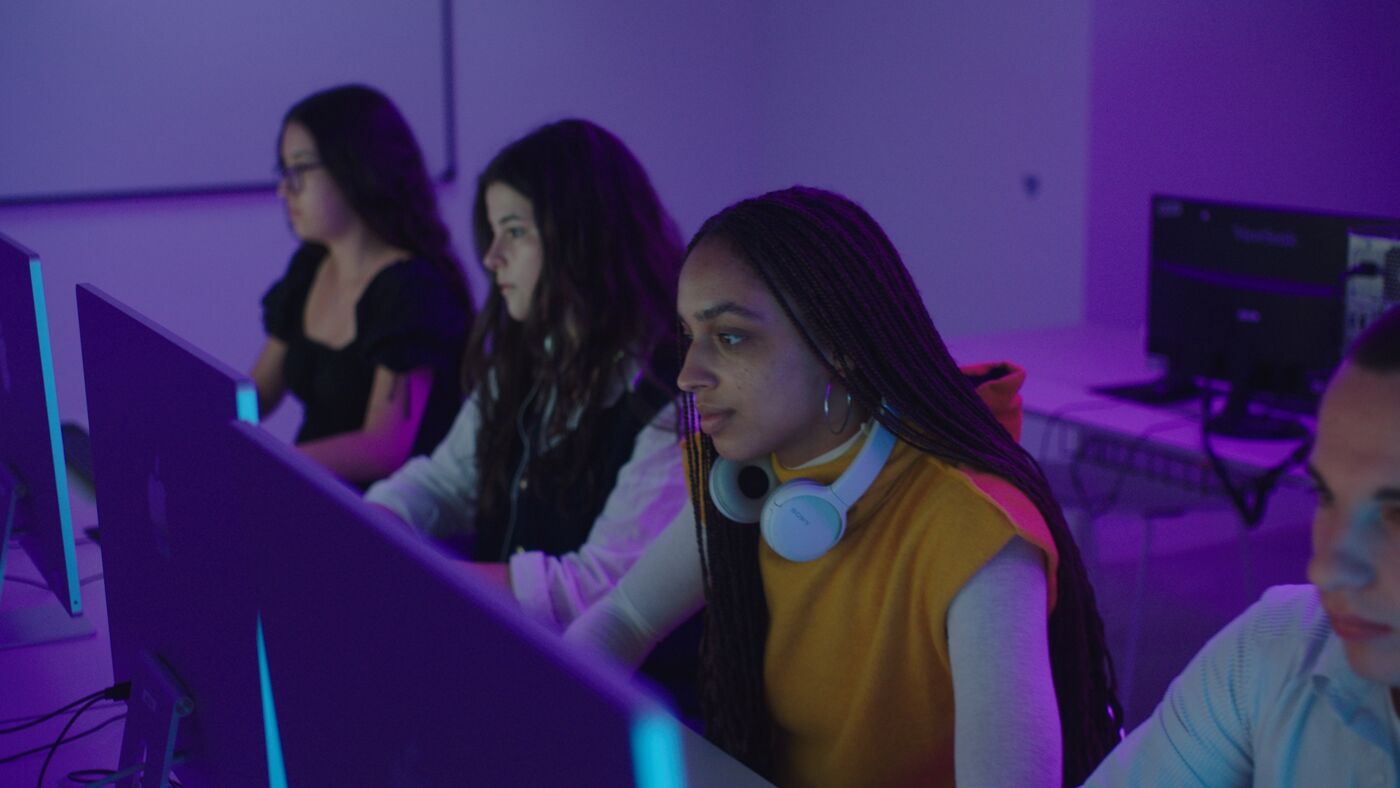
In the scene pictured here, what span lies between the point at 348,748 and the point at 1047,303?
4115 millimetres

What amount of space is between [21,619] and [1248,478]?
2.13 m

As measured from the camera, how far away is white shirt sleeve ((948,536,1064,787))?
3.96 feet

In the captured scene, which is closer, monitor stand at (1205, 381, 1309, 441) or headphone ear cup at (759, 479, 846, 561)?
headphone ear cup at (759, 479, 846, 561)

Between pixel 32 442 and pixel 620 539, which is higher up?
pixel 32 442

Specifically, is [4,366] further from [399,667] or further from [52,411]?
[399,667]

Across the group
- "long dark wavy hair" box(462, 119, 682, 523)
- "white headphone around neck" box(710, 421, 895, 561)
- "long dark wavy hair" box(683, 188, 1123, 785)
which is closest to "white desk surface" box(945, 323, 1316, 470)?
"long dark wavy hair" box(462, 119, 682, 523)

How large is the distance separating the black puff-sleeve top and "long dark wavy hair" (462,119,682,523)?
2.03 ft

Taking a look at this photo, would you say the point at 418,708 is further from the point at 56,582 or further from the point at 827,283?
the point at 56,582

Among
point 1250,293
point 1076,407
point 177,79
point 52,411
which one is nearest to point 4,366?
point 52,411

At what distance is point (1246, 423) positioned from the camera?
2922mm

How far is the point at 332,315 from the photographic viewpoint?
2959 millimetres

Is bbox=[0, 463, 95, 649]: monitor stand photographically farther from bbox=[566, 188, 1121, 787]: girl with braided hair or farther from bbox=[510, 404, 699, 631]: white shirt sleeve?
bbox=[566, 188, 1121, 787]: girl with braided hair

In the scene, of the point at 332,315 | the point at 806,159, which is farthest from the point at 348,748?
the point at 806,159

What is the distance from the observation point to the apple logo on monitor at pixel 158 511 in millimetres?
1143
